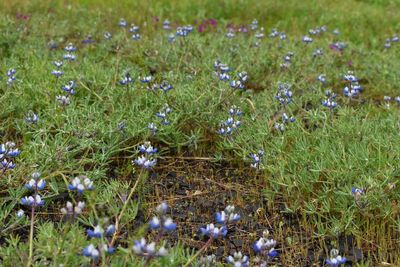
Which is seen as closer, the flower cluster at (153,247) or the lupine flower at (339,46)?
the flower cluster at (153,247)

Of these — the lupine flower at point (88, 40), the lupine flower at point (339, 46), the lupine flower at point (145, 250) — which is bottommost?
the lupine flower at point (339, 46)

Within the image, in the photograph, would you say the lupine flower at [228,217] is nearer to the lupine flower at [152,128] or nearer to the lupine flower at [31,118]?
the lupine flower at [152,128]

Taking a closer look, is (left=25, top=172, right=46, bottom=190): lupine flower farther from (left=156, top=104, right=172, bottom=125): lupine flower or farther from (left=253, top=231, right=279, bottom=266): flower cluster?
(left=156, top=104, right=172, bottom=125): lupine flower

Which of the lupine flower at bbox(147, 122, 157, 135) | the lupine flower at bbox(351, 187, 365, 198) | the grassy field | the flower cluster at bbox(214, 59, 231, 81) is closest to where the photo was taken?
the grassy field

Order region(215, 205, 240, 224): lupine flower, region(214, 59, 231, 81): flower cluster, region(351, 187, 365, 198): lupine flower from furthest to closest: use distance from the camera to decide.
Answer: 1. region(214, 59, 231, 81): flower cluster
2. region(351, 187, 365, 198): lupine flower
3. region(215, 205, 240, 224): lupine flower

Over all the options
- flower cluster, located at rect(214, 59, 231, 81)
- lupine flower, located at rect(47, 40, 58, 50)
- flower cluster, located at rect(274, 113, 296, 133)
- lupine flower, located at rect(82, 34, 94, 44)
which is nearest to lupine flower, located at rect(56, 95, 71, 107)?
flower cluster, located at rect(214, 59, 231, 81)

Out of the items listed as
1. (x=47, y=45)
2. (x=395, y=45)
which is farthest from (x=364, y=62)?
(x=47, y=45)

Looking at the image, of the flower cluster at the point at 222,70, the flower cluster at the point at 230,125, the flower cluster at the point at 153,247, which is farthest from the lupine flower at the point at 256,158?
the flower cluster at the point at 153,247

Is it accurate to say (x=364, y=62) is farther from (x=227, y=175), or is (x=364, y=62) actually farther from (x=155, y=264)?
(x=155, y=264)

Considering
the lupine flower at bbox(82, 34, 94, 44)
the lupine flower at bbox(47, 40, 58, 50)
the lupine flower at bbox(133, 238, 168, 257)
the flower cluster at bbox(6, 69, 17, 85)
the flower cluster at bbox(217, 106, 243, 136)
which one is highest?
the lupine flower at bbox(133, 238, 168, 257)
